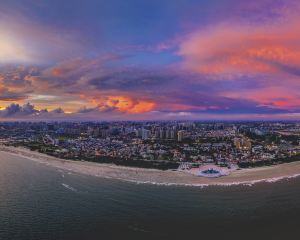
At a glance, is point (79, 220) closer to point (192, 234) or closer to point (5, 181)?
point (192, 234)

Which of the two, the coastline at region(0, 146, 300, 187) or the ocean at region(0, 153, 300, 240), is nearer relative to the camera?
the ocean at region(0, 153, 300, 240)

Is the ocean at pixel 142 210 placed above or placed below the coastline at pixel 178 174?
below

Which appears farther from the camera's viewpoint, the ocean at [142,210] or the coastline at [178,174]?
the coastline at [178,174]

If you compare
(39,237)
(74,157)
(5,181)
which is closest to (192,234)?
(39,237)

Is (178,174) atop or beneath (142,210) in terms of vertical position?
atop

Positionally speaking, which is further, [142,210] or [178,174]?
[178,174]
